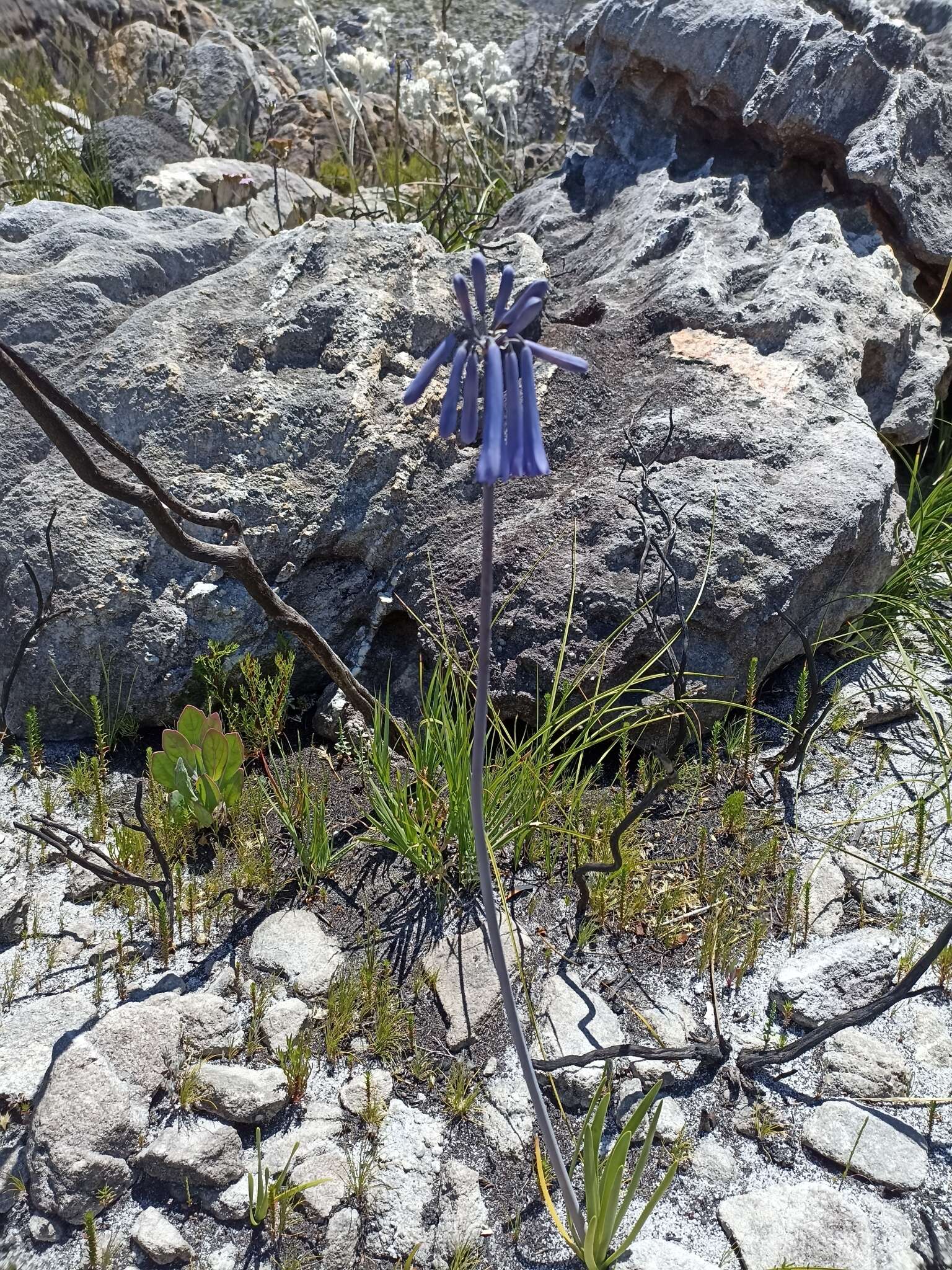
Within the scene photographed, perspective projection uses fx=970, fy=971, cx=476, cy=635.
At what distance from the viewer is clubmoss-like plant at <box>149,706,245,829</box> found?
2.71 m

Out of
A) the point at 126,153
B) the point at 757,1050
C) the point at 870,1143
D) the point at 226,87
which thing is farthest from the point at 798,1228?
the point at 226,87

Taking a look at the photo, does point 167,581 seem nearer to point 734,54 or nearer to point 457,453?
point 457,453

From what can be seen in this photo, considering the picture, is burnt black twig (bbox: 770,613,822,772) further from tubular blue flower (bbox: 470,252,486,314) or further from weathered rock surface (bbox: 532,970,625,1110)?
tubular blue flower (bbox: 470,252,486,314)

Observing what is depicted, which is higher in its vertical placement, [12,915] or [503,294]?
[503,294]

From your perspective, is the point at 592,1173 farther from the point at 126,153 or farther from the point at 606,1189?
the point at 126,153

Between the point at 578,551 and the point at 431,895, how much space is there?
1.20 m

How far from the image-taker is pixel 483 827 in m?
1.49

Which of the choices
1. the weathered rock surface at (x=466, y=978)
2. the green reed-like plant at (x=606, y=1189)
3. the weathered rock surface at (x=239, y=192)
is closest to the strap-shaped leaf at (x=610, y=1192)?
the green reed-like plant at (x=606, y=1189)

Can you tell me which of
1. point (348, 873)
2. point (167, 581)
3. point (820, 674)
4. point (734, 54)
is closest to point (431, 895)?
point (348, 873)

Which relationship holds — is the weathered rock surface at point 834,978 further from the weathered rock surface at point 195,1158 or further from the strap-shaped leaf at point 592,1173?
the weathered rock surface at point 195,1158

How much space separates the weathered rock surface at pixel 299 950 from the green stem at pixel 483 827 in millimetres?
950

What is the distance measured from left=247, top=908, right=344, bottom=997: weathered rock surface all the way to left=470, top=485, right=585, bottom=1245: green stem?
0.95 meters

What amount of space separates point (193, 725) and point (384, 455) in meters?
1.13

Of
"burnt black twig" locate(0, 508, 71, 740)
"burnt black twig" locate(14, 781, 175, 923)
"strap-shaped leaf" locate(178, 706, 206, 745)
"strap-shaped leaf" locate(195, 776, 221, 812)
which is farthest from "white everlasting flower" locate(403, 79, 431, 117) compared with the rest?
"burnt black twig" locate(14, 781, 175, 923)
